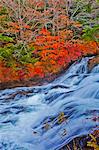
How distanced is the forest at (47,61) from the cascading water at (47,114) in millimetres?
24

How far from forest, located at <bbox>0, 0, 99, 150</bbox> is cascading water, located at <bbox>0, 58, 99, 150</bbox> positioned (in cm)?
2

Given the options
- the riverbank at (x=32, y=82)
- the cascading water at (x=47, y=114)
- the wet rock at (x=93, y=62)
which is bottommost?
the riverbank at (x=32, y=82)

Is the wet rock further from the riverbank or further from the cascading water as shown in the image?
the cascading water

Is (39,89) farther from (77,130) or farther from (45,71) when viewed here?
(77,130)

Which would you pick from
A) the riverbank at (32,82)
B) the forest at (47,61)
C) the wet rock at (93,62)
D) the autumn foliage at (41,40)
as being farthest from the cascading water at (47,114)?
the autumn foliage at (41,40)

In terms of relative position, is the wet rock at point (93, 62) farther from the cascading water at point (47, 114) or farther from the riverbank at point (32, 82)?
the cascading water at point (47, 114)

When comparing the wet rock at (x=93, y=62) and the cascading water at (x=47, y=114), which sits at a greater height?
the cascading water at (x=47, y=114)

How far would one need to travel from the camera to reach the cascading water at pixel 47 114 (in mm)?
6922

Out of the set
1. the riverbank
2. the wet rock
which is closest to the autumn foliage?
the riverbank

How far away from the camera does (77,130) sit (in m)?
6.74

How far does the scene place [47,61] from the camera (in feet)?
49.4

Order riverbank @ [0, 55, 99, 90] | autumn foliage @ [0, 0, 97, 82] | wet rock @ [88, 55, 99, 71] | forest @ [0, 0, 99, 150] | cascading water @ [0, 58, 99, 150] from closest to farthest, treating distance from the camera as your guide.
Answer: cascading water @ [0, 58, 99, 150] < forest @ [0, 0, 99, 150] < riverbank @ [0, 55, 99, 90] < autumn foliage @ [0, 0, 97, 82] < wet rock @ [88, 55, 99, 71]

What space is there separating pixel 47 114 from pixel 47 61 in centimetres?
623

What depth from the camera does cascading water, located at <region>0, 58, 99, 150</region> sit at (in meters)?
6.92
